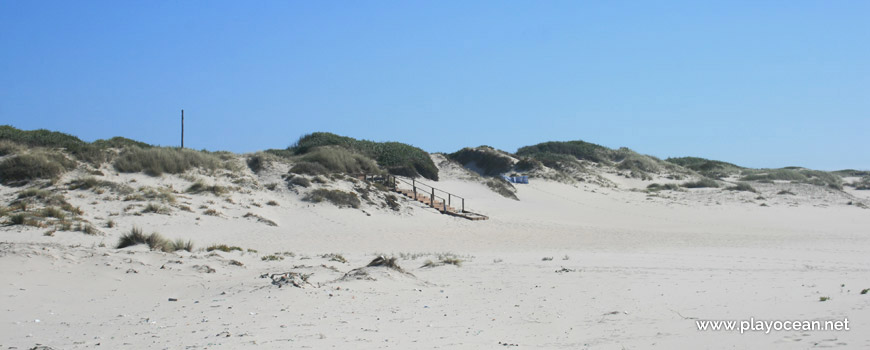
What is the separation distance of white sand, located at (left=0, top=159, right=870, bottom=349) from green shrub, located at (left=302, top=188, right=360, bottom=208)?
495 centimetres

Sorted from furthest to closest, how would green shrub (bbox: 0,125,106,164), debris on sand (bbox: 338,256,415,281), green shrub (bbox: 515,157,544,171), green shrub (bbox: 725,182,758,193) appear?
green shrub (bbox: 515,157,544,171) → green shrub (bbox: 725,182,758,193) → green shrub (bbox: 0,125,106,164) → debris on sand (bbox: 338,256,415,281)

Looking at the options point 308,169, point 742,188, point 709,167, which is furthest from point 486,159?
point 709,167

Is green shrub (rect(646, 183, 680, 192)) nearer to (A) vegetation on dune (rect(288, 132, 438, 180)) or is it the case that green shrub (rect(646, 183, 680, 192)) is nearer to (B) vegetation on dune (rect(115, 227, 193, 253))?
(A) vegetation on dune (rect(288, 132, 438, 180))

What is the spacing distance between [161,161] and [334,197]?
739cm

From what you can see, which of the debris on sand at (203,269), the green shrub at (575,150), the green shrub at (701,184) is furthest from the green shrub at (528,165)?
the debris on sand at (203,269)

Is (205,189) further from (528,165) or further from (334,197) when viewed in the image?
(528,165)

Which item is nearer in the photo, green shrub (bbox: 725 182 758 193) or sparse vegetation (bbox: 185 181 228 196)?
sparse vegetation (bbox: 185 181 228 196)

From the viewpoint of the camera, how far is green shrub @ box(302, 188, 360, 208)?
84.6ft

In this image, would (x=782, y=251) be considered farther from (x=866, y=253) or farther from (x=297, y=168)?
(x=297, y=168)

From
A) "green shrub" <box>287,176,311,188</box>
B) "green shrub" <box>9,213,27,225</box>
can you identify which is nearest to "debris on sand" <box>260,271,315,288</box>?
"green shrub" <box>9,213,27,225</box>

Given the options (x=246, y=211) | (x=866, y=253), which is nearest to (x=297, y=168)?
(x=246, y=211)

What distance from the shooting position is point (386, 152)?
125ft

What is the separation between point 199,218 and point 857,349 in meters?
19.3

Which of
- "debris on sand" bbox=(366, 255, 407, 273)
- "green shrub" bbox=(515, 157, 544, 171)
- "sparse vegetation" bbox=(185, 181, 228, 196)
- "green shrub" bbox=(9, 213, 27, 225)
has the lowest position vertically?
"debris on sand" bbox=(366, 255, 407, 273)
